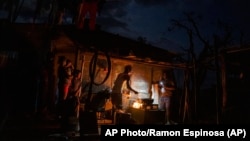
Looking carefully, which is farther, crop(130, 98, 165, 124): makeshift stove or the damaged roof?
the damaged roof

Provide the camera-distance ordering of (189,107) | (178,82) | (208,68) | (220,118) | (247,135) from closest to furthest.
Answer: (247,135) < (220,118) < (189,107) < (208,68) < (178,82)

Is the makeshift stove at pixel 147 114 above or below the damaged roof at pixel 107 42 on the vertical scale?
below

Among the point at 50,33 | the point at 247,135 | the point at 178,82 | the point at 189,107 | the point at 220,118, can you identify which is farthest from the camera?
the point at 178,82

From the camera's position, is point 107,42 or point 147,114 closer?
point 147,114

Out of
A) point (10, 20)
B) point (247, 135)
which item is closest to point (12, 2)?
point (10, 20)

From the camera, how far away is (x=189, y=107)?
15.7 m

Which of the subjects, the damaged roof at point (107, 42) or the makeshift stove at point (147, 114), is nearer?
the makeshift stove at point (147, 114)

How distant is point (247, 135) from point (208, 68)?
29.1ft

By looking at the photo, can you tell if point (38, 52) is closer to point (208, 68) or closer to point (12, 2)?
point (12, 2)

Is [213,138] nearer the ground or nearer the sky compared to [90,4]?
nearer the ground

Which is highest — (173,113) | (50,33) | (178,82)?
(50,33)

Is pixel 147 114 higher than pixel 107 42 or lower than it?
lower

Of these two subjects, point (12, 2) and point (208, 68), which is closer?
point (208, 68)

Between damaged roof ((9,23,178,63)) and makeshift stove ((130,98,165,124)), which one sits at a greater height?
damaged roof ((9,23,178,63))
